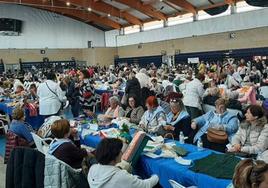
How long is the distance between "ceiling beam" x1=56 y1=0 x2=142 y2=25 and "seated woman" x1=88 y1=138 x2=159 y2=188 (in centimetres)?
1799

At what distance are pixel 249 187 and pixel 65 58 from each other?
24.0 metres

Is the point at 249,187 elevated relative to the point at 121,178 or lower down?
elevated

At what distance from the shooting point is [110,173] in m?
2.36

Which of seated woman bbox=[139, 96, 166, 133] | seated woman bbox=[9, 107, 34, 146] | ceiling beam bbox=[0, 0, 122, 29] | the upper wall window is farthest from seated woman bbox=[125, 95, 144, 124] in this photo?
ceiling beam bbox=[0, 0, 122, 29]

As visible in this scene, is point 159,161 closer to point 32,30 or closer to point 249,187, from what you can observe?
point 249,187

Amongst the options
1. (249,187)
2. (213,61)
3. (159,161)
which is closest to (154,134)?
(159,161)

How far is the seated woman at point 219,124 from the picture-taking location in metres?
3.93

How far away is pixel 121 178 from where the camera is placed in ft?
7.71

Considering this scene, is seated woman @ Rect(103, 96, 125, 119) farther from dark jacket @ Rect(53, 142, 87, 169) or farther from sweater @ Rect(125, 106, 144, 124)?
dark jacket @ Rect(53, 142, 87, 169)

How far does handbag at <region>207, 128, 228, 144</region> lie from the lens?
3.81m

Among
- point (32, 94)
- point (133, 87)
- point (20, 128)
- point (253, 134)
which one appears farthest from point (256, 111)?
point (32, 94)

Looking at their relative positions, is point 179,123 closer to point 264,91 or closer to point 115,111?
point 115,111

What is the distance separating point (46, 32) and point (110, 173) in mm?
22806

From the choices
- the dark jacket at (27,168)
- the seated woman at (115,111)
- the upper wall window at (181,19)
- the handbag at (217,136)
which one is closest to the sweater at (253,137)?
the handbag at (217,136)
